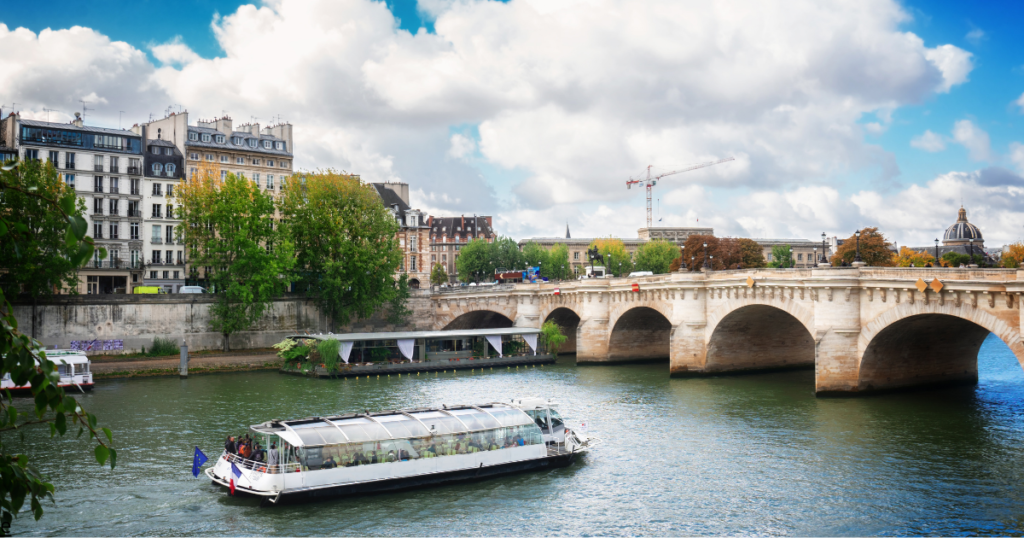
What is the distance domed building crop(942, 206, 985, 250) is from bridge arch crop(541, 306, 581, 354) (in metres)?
84.8

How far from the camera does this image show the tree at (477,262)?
120m

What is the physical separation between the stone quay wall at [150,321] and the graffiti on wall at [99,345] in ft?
0.92

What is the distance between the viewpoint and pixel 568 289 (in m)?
71.5

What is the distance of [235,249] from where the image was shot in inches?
2682

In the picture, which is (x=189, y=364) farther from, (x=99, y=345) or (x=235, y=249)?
(x=235, y=249)

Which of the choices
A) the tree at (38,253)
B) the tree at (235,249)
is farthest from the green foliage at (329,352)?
the tree at (38,253)

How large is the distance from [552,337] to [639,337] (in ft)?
25.5

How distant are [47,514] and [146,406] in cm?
2127

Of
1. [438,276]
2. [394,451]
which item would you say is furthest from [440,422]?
[438,276]

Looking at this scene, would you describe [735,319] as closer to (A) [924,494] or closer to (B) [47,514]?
(A) [924,494]

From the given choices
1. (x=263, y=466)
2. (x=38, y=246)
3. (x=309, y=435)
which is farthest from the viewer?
(x=38, y=246)

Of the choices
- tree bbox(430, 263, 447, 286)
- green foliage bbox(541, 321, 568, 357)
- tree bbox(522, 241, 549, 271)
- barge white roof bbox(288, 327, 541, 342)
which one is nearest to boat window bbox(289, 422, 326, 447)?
barge white roof bbox(288, 327, 541, 342)

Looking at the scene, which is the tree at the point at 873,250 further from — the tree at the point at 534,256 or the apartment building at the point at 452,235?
the apartment building at the point at 452,235

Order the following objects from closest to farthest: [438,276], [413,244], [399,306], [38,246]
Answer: [38,246] < [399,306] < [413,244] < [438,276]
